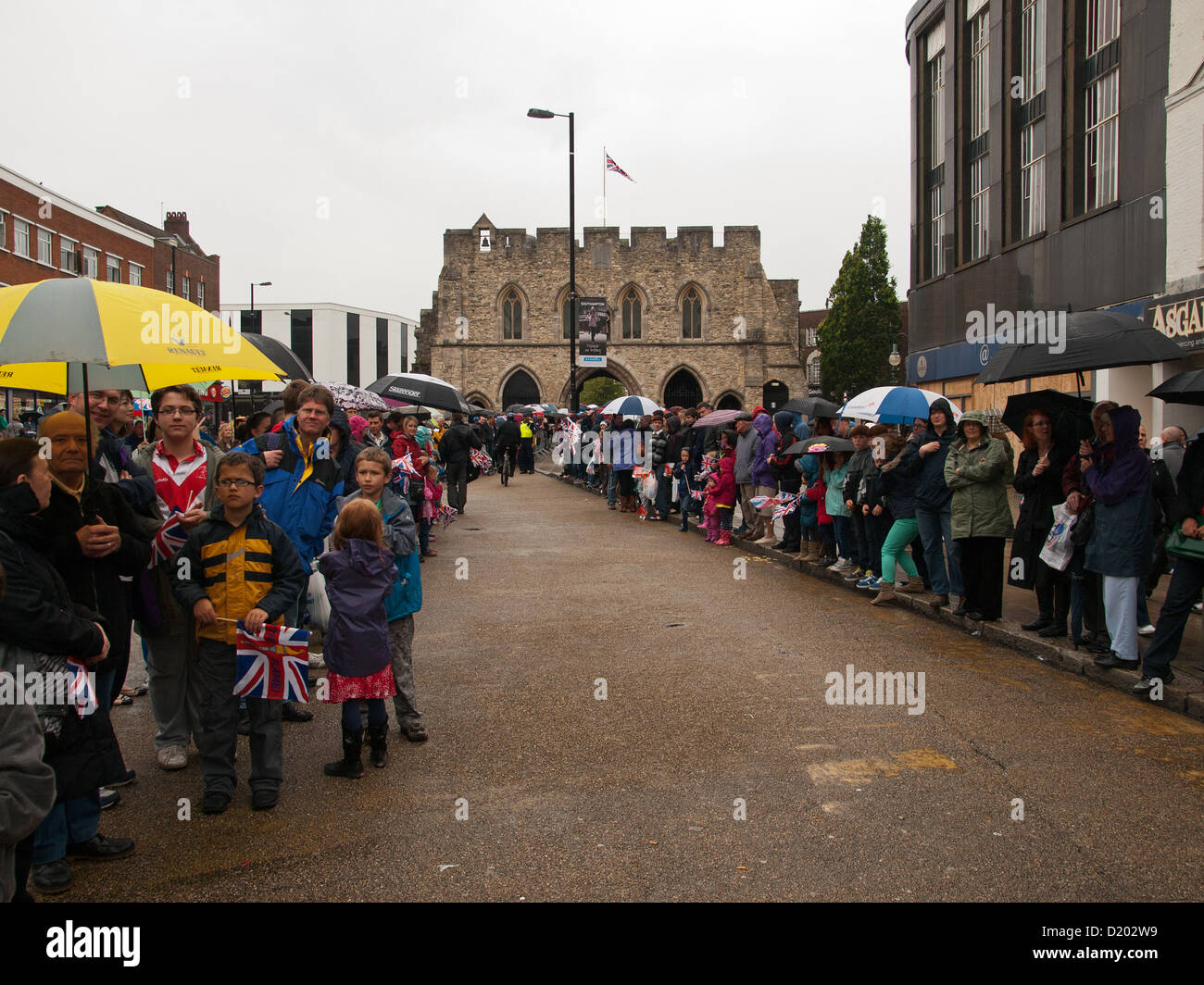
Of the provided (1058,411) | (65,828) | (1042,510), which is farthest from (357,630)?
(1058,411)

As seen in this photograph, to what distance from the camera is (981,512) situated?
818cm

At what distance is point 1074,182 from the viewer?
19.4 meters

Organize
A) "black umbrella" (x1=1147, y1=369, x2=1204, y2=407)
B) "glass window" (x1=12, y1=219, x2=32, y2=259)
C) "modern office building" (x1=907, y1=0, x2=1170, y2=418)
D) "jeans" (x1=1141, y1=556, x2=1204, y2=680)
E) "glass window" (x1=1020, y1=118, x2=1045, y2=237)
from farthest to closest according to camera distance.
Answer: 1. "glass window" (x1=12, y1=219, x2=32, y2=259)
2. "glass window" (x1=1020, y1=118, x2=1045, y2=237)
3. "modern office building" (x1=907, y1=0, x2=1170, y2=418)
4. "black umbrella" (x1=1147, y1=369, x2=1204, y2=407)
5. "jeans" (x1=1141, y1=556, x2=1204, y2=680)

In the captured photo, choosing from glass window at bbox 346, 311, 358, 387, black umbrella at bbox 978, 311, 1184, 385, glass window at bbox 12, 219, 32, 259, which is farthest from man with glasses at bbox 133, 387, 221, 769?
glass window at bbox 346, 311, 358, 387

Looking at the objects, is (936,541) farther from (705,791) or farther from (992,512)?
(705,791)

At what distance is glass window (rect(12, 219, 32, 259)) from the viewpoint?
32219mm

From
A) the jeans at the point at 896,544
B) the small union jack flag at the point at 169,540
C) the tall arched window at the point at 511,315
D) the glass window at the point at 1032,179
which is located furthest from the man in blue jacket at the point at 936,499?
the tall arched window at the point at 511,315

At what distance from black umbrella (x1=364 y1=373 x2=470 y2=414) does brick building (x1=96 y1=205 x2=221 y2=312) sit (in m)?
33.1

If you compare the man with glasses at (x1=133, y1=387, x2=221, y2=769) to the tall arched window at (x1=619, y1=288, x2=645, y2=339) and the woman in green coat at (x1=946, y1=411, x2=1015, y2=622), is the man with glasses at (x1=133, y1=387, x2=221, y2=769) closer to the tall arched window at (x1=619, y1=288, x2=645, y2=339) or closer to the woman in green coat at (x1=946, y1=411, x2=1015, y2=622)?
the woman in green coat at (x1=946, y1=411, x2=1015, y2=622)

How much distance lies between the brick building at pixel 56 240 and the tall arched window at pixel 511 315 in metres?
17.4

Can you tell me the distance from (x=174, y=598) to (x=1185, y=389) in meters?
6.42

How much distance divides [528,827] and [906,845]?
1.55 meters

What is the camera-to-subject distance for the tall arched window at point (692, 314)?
52031mm

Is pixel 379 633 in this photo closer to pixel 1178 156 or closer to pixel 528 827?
pixel 528 827
